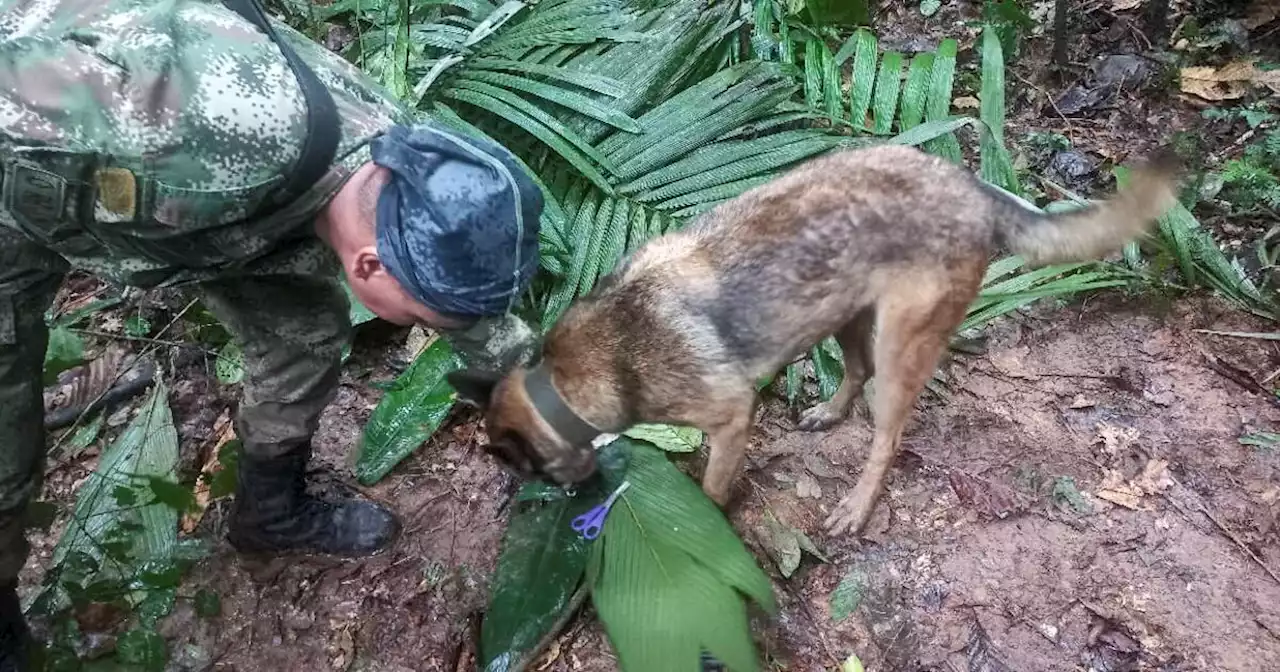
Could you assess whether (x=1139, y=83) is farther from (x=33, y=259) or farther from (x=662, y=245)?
(x=33, y=259)

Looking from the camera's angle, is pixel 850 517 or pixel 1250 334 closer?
pixel 850 517

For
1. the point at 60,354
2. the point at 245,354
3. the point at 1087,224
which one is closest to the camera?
the point at 60,354

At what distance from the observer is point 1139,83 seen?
5094 millimetres

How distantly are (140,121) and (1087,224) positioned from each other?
2800 millimetres

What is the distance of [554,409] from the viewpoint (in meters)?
2.86

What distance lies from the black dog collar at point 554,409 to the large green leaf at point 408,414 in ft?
2.77

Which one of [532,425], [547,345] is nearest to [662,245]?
[547,345]

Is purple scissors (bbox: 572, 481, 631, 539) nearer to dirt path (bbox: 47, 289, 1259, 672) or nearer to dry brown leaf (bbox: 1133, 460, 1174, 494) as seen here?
dirt path (bbox: 47, 289, 1259, 672)

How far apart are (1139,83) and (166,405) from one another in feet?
17.1

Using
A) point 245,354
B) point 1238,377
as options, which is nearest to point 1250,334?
point 1238,377

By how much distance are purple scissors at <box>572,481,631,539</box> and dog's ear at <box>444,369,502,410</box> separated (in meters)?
0.50

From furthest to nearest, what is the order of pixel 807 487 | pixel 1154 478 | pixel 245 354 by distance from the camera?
pixel 807 487 → pixel 1154 478 → pixel 245 354

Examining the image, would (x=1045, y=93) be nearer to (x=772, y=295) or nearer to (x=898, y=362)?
(x=898, y=362)

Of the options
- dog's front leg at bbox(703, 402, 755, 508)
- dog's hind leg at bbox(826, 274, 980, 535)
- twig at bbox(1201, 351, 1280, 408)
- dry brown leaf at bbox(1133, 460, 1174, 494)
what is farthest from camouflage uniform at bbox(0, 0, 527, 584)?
twig at bbox(1201, 351, 1280, 408)
